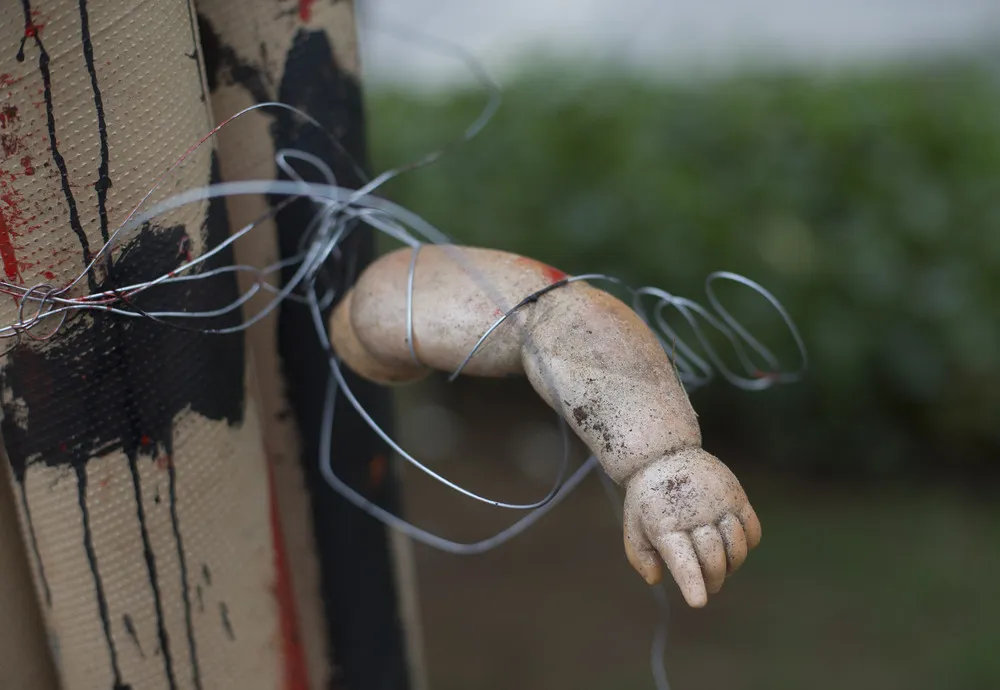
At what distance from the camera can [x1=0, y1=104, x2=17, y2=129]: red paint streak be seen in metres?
0.50

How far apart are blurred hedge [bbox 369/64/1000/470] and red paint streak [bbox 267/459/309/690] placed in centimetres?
108

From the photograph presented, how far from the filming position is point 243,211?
2.26ft

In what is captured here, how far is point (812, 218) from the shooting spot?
1845 mm

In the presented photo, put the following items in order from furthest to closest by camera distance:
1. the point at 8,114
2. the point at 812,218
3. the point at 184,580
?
the point at 812,218, the point at 184,580, the point at 8,114

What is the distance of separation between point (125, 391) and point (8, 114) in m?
0.17

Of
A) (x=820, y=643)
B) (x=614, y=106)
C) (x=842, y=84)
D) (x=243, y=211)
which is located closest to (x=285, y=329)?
(x=243, y=211)

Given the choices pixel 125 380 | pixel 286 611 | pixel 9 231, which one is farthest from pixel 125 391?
pixel 286 611

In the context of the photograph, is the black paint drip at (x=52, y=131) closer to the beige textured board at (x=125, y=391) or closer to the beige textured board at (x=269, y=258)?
the beige textured board at (x=125, y=391)

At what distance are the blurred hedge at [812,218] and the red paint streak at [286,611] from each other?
A: 108cm

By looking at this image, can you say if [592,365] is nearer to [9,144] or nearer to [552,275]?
[552,275]

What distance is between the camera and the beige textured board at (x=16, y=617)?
2.04ft

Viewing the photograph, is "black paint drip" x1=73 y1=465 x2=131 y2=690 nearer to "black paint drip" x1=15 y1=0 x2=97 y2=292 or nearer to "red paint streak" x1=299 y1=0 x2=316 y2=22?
"black paint drip" x1=15 y1=0 x2=97 y2=292

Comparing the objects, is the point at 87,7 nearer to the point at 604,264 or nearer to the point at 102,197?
the point at 102,197

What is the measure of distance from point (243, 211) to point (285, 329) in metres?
0.10
